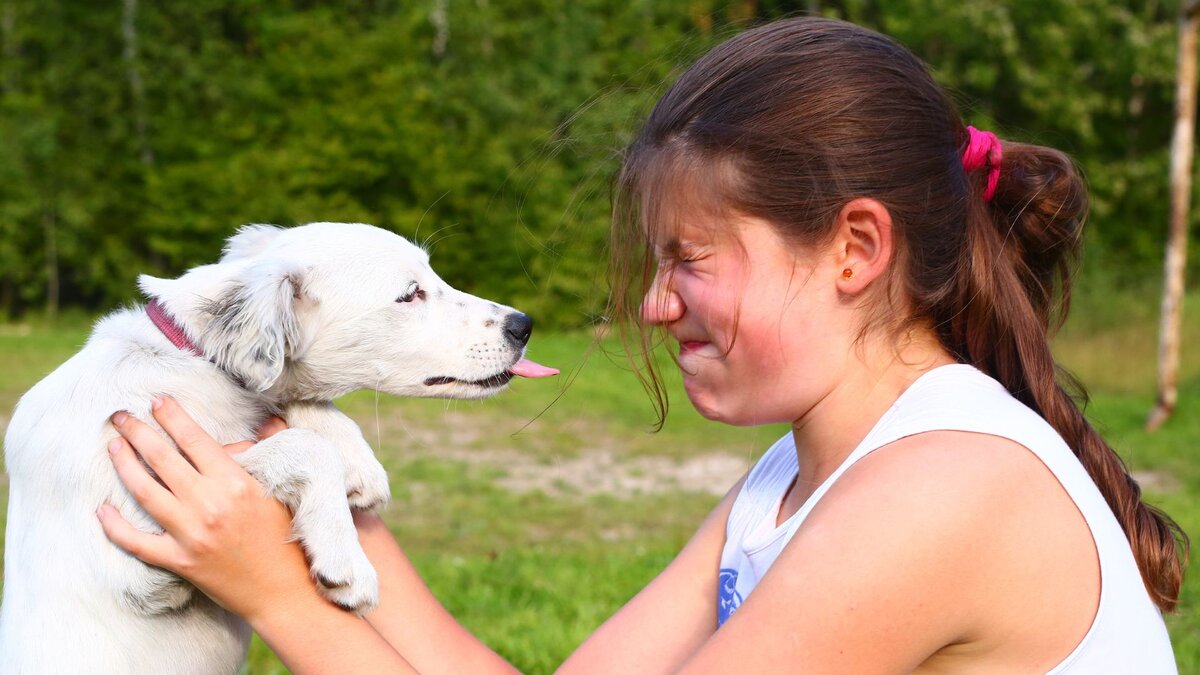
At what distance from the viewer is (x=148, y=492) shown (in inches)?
84.5

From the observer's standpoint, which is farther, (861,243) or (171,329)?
(171,329)

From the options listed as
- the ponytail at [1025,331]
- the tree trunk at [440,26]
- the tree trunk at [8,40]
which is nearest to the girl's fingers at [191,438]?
the ponytail at [1025,331]

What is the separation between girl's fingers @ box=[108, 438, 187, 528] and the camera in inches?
84.0

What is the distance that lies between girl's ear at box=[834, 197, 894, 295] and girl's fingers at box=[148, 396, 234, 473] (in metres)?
1.21

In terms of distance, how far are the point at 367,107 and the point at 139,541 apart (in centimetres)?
2248

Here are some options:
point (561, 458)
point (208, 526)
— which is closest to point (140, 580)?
point (208, 526)

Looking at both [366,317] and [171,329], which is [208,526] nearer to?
[171,329]

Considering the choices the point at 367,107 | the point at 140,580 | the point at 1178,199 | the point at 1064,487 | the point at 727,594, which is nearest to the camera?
the point at 1064,487

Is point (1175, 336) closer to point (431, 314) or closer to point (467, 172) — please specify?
point (431, 314)

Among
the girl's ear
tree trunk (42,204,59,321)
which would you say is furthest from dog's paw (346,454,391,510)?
tree trunk (42,204,59,321)

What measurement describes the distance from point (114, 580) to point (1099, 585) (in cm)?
174

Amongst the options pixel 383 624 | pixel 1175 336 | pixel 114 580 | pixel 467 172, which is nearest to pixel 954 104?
pixel 383 624

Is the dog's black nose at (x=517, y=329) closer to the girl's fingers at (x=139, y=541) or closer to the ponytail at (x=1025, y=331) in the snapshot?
the girl's fingers at (x=139, y=541)

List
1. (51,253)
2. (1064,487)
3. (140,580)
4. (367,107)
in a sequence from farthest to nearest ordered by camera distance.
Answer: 1. (51,253)
2. (367,107)
3. (140,580)
4. (1064,487)
